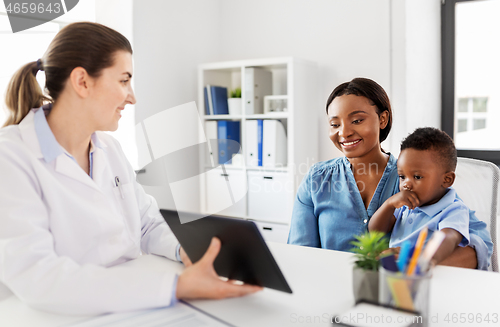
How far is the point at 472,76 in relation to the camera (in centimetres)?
292

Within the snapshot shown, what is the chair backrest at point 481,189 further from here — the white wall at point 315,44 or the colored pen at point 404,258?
the white wall at point 315,44

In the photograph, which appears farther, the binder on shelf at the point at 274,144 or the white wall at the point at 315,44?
the binder on shelf at the point at 274,144

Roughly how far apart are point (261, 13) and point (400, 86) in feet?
4.18

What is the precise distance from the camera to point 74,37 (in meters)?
1.07

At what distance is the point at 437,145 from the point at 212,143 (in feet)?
7.07

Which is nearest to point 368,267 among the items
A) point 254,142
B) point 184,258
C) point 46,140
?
point 184,258

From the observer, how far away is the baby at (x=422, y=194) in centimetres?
120

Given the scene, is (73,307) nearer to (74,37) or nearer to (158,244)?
(158,244)

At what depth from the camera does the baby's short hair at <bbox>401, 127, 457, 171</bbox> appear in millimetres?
1272

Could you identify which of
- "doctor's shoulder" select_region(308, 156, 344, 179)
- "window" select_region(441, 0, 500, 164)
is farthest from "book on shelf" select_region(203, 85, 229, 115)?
"doctor's shoulder" select_region(308, 156, 344, 179)

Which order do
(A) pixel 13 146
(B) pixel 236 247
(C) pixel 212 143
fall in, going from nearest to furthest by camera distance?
(B) pixel 236 247 → (A) pixel 13 146 → (C) pixel 212 143

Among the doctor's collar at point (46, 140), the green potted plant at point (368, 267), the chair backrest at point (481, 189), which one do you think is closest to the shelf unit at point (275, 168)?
the chair backrest at point (481, 189)

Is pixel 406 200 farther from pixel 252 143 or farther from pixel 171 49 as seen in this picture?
pixel 171 49

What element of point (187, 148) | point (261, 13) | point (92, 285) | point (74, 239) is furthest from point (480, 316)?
point (261, 13)
